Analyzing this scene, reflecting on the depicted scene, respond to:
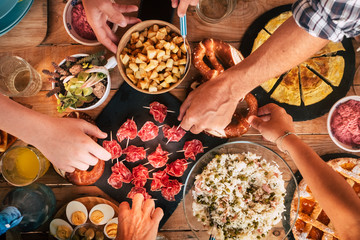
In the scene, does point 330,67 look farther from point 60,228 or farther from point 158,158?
point 60,228

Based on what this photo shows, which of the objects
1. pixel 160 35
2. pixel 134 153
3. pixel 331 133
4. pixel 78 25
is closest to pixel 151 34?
pixel 160 35

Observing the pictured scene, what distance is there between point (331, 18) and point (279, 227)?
4.54ft

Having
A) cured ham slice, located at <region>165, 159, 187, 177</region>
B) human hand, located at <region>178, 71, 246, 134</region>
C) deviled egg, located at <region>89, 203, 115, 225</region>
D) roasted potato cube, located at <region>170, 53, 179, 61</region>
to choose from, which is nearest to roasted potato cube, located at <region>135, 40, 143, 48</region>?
roasted potato cube, located at <region>170, 53, 179, 61</region>

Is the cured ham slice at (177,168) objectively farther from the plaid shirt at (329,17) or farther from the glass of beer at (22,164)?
the plaid shirt at (329,17)

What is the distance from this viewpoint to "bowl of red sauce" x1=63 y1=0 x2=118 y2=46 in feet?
5.79

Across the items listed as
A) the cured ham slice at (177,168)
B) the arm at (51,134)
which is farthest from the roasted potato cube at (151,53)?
the cured ham slice at (177,168)

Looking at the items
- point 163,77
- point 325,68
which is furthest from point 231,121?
point 325,68

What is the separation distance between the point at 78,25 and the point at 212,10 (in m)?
0.92

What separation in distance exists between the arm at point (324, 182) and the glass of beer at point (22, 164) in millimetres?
1439

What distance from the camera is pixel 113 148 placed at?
190 cm

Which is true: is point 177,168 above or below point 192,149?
below

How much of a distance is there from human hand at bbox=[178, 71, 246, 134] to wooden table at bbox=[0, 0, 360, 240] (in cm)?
28

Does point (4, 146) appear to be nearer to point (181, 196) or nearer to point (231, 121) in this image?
point (181, 196)

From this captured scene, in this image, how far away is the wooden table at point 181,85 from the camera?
1899 mm
